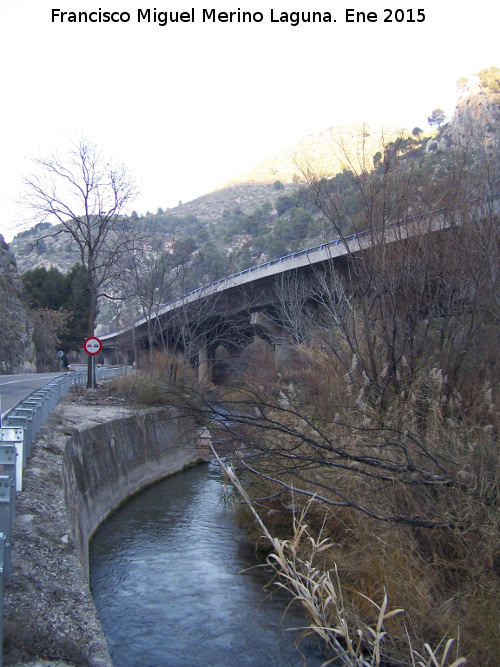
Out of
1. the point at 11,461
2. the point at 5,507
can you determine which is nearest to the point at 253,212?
the point at 11,461

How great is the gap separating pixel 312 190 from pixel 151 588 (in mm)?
7545

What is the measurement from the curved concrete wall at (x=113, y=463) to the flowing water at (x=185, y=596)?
0.57 metres

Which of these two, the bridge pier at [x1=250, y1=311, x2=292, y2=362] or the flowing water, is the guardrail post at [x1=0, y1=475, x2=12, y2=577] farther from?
the bridge pier at [x1=250, y1=311, x2=292, y2=362]

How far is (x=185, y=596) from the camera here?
8117mm

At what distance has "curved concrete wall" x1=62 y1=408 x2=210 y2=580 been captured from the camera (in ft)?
30.9

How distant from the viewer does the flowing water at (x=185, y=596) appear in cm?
654

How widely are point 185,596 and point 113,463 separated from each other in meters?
5.92

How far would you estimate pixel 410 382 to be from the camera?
9.14 metres

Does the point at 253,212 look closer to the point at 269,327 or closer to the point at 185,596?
the point at 269,327

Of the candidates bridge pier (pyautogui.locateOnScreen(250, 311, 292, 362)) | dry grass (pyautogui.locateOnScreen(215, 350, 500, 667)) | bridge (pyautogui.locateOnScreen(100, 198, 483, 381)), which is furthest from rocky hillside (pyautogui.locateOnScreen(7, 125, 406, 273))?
dry grass (pyautogui.locateOnScreen(215, 350, 500, 667))

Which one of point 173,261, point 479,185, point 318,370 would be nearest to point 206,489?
point 318,370

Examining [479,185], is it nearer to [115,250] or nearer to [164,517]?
[164,517]

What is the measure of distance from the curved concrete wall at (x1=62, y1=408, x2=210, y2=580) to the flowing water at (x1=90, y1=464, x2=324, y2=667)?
570 mm

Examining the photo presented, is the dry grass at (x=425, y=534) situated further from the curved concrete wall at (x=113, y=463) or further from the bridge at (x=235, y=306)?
the bridge at (x=235, y=306)
